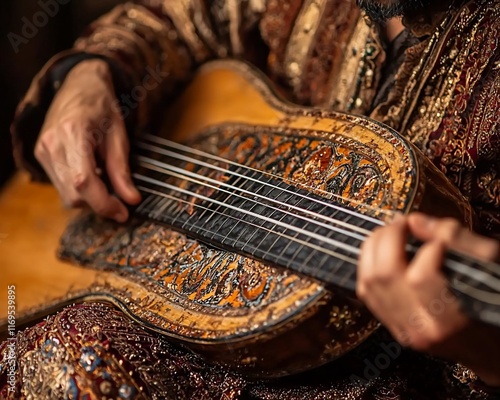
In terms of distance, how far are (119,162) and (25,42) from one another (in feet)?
2.80

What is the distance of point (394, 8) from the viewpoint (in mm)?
833

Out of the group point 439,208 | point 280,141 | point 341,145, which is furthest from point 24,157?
point 439,208

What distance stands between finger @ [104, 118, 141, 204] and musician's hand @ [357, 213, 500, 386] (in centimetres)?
53

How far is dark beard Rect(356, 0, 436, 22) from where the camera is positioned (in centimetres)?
83

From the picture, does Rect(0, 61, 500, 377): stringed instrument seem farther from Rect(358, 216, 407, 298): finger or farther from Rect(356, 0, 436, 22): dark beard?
Rect(356, 0, 436, 22): dark beard

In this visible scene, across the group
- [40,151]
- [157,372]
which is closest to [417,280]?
[157,372]

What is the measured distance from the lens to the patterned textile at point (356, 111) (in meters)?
0.74

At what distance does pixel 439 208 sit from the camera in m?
0.69

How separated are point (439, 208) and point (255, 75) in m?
0.55

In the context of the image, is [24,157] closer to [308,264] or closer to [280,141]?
[280,141]

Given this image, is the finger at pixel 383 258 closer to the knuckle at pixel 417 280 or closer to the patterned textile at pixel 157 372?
the knuckle at pixel 417 280

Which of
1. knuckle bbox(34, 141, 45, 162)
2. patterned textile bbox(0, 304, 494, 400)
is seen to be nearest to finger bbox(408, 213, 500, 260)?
patterned textile bbox(0, 304, 494, 400)

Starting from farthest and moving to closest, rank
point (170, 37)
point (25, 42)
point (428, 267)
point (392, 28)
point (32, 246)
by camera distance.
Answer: point (25, 42)
point (170, 37)
point (32, 246)
point (392, 28)
point (428, 267)

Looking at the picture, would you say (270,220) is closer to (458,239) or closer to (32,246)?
(458,239)
